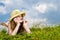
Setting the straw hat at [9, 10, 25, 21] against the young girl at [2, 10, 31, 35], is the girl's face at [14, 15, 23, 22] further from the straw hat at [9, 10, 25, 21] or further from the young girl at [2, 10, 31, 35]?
the straw hat at [9, 10, 25, 21]

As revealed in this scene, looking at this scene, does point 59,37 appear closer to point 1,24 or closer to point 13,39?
point 13,39

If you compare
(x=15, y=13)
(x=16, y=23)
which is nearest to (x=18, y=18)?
(x=16, y=23)

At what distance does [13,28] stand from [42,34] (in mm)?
1762

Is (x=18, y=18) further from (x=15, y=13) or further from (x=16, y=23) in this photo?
(x=15, y=13)

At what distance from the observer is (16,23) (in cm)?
1434

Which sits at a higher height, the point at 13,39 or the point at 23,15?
the point at 23,15

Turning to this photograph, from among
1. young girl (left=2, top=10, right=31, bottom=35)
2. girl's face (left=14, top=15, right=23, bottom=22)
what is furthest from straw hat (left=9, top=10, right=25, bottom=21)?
girl's face (left=14, top=15, right=23, bottom=22)

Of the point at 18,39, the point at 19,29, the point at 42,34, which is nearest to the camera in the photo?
the point at 18,39

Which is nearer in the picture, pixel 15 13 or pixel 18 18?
pixel 18 18

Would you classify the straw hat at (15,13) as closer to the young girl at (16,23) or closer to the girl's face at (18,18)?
the young girl at (16,23)

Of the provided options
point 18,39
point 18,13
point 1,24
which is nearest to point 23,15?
point 18,13

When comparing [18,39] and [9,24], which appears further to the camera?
[9,24]

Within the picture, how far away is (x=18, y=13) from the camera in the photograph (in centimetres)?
1449

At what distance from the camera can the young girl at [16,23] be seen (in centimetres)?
1401
